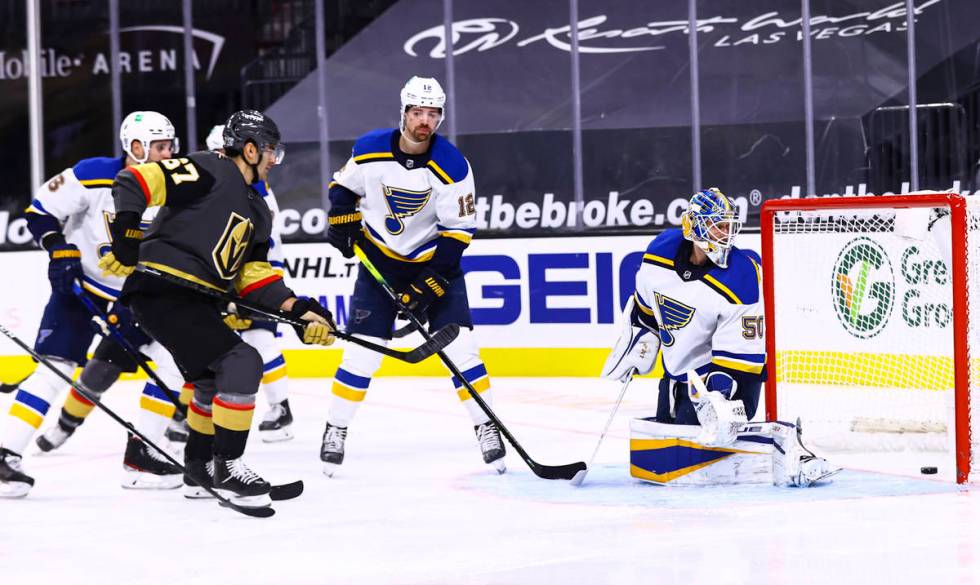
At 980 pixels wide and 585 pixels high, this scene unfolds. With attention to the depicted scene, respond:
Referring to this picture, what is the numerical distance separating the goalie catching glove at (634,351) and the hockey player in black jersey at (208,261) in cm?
81

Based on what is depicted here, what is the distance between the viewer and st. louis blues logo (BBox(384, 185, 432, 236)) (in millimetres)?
4316

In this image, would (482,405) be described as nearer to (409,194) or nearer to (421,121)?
(409,194)

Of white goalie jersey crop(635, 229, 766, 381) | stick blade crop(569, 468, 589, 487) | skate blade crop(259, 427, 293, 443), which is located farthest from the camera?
skate blade crop(259, 427, 293, 443)

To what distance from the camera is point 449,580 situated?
286 cm

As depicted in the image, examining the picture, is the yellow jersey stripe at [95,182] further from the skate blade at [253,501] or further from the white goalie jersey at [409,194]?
the skate blade at [253,501]

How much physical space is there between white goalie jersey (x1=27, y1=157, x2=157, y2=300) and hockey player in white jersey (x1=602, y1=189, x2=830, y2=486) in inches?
63.7

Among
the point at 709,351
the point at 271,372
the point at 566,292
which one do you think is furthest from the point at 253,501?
the point at 566,292

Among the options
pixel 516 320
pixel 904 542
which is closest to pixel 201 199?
pixel 904 542

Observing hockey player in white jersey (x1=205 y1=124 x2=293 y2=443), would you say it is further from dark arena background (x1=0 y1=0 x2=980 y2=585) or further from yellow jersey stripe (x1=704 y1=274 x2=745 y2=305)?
yellow jersey stripe (x1=704 y1=274 x2=745 y2=305)

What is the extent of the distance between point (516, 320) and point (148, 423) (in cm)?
306

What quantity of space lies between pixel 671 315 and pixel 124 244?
1431 millimetres

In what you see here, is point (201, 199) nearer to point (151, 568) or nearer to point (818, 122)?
point (151, 568)

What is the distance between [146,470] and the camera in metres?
4.09

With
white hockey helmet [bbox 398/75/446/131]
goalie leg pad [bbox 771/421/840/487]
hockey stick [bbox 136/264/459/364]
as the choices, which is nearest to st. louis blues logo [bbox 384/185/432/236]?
white hockey helmet [bbox 398/75/446/131]
